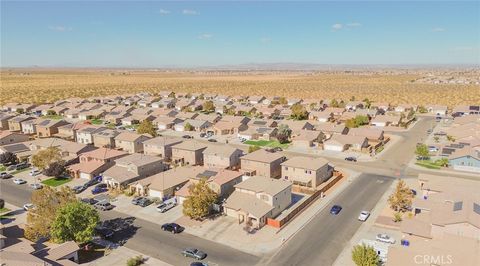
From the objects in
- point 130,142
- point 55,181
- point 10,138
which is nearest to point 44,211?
point 55,181

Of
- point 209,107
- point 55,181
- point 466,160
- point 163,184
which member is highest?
point 209,107

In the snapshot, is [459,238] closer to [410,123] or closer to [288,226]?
[288,226]

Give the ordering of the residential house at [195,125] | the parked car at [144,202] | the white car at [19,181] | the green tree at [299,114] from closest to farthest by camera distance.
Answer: the parked car at [144,202], the white car at [19,181], the residential house at [195,125], the green tree at [299,114]

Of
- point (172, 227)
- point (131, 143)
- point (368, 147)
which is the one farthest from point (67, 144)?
point (368, 147)

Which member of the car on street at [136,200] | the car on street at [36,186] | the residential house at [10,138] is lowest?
the car on street at [136,200]

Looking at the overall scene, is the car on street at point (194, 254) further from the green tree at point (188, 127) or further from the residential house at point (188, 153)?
the green tree at point (188, 127)

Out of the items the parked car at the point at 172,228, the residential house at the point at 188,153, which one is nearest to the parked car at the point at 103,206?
the parked car at the point at 172,228

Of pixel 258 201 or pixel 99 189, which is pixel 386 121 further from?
pixel 99 189
